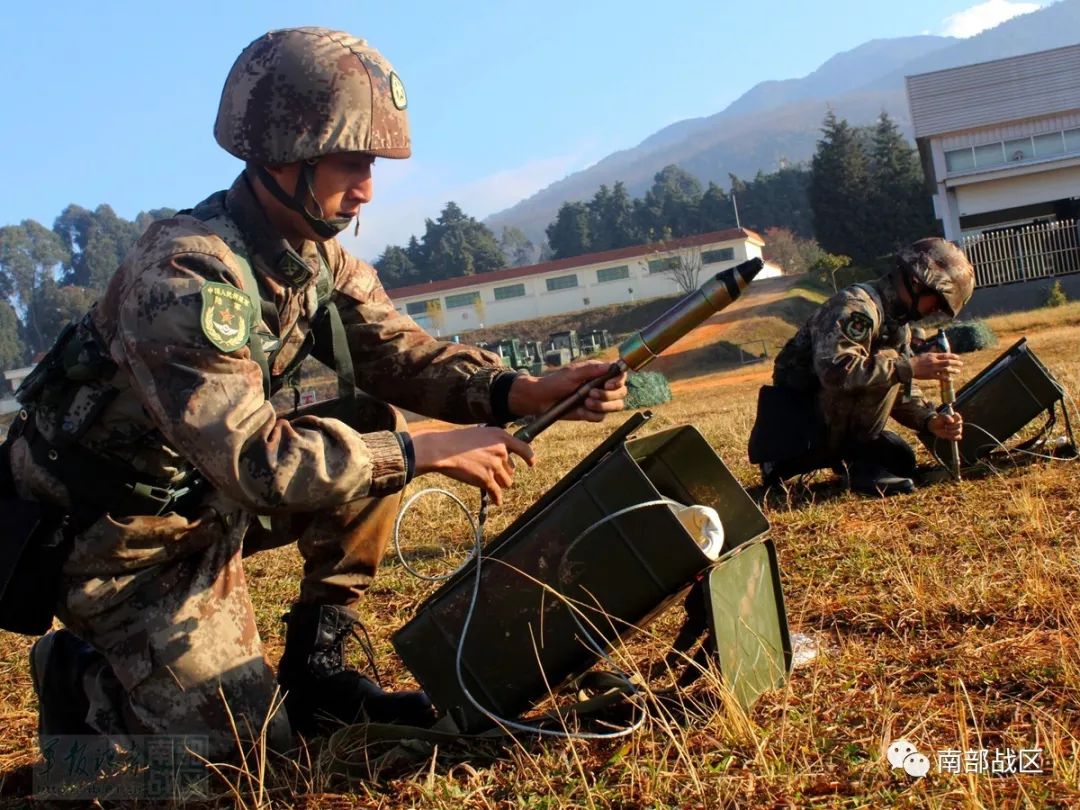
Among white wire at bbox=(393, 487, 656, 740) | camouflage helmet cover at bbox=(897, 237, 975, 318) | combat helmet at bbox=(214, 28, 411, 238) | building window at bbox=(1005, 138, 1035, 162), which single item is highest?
building window at bbox=(1005, 138, 1035, 162)

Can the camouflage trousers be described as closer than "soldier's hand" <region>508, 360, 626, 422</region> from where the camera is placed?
Yes

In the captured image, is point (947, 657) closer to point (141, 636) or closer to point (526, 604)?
point (526, 604)

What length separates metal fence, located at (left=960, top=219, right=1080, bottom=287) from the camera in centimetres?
3222

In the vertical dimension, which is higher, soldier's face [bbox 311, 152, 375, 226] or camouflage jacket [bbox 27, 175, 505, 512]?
soldier's face [bbox 311, 152, 375, 226]

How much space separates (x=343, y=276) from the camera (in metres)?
3.66

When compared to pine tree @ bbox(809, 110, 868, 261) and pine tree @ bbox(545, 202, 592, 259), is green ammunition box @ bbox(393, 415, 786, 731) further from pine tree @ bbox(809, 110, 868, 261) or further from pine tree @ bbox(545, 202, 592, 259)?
pine tree @ bbox(545, 202, 592, 259)

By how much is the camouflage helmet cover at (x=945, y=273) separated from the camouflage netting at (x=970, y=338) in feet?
51.4

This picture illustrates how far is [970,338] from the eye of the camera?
68.3 ft

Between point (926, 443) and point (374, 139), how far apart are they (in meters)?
4.58

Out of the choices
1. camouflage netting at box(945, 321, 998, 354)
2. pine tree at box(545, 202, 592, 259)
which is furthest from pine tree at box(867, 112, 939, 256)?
pine tree at box(545, 202, 592, 259)

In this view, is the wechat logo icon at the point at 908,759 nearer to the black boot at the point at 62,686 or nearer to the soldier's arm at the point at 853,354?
the black boot at the point at 62,686

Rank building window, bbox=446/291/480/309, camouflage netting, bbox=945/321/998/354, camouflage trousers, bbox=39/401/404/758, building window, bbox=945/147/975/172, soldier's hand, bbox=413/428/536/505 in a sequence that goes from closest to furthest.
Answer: soldier's hand, bbox=413/428/536/505, camouflage trousers, bbox=39/401/404/758, camouflage netting, bbox=945/321/998/354, building window, bbox=945/147/975/172, building window, bbox=446/291/480/309

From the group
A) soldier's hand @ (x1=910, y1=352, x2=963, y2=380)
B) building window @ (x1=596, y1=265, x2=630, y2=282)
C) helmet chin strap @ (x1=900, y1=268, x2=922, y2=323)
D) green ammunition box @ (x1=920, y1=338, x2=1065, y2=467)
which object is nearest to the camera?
soldier's hand @ (x1=910, y1=352, x2=963, y2=380)

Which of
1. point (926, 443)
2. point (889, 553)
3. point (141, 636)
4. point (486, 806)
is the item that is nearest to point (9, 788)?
point (141, 636)
